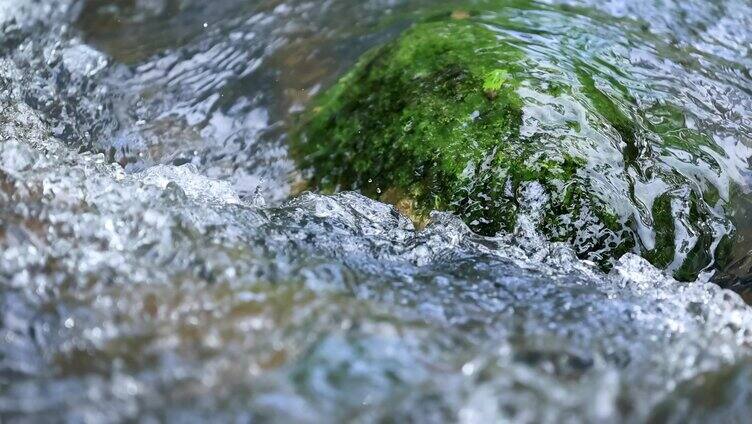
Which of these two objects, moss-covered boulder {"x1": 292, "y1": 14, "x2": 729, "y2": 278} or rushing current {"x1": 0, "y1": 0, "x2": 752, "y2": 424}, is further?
moss-covered boulder {"x1": 292, "y1": 14, "x2": 729, "y2": 278}

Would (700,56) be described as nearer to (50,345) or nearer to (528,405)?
(528,405)

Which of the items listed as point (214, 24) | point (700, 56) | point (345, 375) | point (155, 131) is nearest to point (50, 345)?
point (345, 375)

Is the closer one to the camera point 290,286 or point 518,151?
Result: point 290,286

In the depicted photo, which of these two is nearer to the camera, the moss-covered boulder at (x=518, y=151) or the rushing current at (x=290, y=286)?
the rushing current at (x=290, y=286)

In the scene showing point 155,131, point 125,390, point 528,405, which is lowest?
point 155,131
